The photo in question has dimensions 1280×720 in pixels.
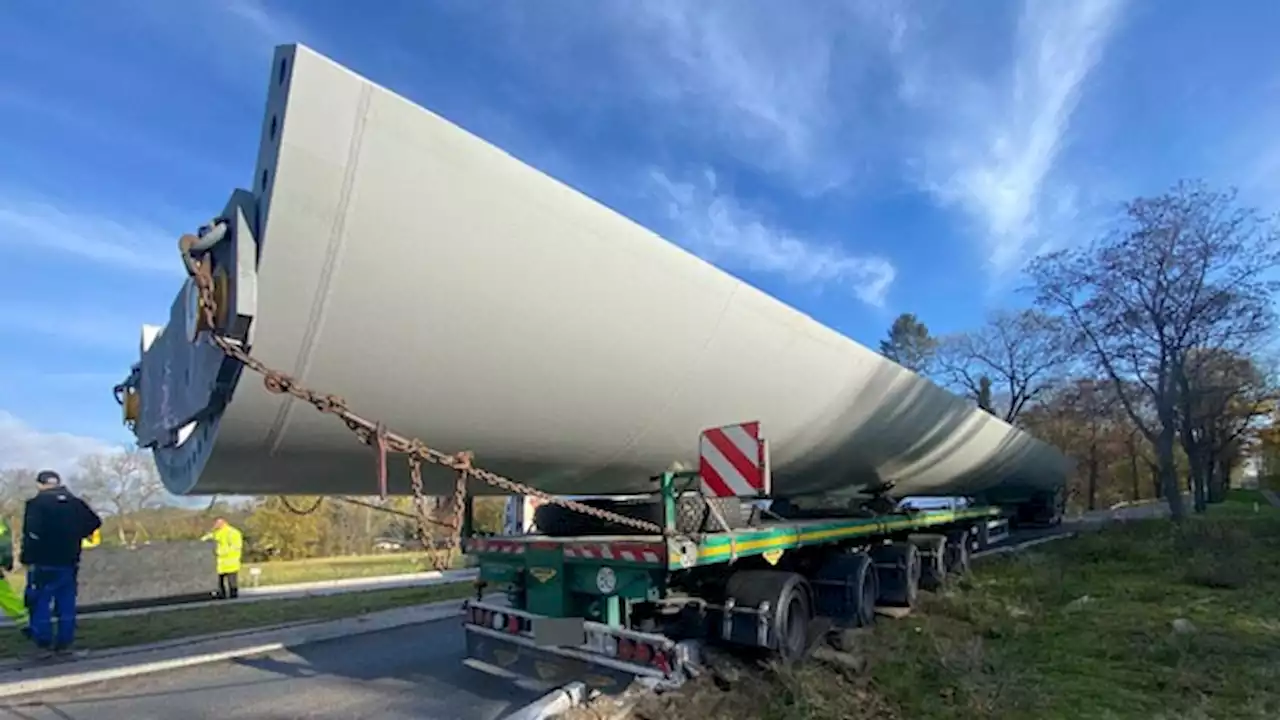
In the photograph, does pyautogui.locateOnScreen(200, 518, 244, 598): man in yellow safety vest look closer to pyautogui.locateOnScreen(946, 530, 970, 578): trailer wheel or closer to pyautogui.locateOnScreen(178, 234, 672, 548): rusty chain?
pyautogui.locateOnScreen(178, 234, 672, 548): rusty chain

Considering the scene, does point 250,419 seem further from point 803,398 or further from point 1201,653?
point 1201,653

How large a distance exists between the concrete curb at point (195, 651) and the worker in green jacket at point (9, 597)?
4.07 feet

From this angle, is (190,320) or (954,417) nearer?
(190,320)

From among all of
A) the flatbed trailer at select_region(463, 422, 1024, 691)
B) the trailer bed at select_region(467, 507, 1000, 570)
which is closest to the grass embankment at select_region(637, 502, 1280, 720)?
the flatbed trailer at select_region(463, 422, 1024, 691)

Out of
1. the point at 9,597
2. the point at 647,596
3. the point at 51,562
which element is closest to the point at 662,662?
the point at 647,596

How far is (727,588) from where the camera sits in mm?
4812

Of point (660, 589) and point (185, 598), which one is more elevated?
point (660, 589)

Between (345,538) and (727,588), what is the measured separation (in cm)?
2496

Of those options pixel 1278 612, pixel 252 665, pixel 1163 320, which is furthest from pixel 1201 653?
pixel 1163 320

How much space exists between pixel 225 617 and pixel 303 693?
3.87m

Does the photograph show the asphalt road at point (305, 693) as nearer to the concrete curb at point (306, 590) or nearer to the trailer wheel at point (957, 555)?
the concrete curb at point (306, 590)

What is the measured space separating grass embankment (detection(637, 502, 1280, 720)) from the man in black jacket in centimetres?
526

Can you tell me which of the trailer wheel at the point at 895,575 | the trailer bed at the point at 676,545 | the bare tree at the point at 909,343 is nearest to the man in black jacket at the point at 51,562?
the trailer bed at the point at 676,545

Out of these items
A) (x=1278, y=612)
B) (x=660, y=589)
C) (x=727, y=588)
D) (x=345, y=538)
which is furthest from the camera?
(x=345, y=538)
